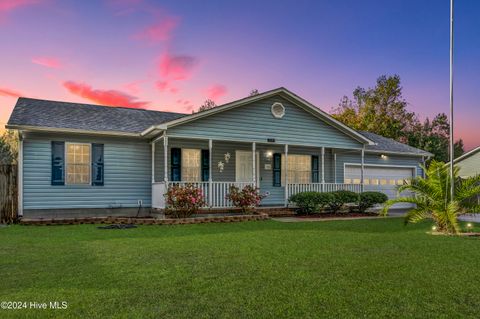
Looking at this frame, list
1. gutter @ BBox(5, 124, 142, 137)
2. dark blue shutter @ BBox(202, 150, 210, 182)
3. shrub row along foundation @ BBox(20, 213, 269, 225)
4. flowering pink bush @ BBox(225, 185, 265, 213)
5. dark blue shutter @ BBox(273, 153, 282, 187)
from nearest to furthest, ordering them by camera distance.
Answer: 1. shrub row along foundation @ BBox(20, 213, 269, 225)
2. gutter @ BBox(5, 124, 142, 137)
3. flowering pink bush @ BBox(225, 185, 265, 213)
4. dark blue shutter @ BBox(202, 150, 210, 182)
5. dark blue shutter @ BBox(273, 153, 282, 187)

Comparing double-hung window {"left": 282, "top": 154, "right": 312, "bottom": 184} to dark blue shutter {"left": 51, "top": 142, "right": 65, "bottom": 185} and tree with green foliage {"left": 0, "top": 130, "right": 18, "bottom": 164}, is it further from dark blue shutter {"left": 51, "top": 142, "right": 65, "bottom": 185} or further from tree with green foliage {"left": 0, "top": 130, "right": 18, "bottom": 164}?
tree with green foliage {"left": 0, "top": 130, "right": 18, "bottom": 164}

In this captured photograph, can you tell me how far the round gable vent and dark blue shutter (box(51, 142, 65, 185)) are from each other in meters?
8.01

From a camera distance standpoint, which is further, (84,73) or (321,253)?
(84,73)

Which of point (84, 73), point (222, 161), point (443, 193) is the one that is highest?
point (84, 73)

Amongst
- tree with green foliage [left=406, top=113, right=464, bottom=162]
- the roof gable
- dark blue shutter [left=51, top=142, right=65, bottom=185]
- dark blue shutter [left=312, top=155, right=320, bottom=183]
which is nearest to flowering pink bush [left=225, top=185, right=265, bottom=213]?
the roof gable

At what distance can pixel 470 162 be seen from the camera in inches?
895

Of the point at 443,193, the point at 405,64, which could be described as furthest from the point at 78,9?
the point at 405,64

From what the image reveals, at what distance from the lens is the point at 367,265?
5.37 meters

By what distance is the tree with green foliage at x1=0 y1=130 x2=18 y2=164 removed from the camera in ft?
119

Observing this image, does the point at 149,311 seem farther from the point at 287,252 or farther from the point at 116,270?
the point at 287,252

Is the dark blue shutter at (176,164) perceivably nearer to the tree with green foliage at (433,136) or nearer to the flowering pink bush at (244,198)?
the flowering pink bush at (244,198)

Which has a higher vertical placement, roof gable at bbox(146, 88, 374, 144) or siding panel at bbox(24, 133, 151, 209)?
roof gable at bbox(146, 88, 374, 144)

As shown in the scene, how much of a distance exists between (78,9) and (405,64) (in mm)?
17434

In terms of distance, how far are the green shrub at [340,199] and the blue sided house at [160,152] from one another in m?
0.95
